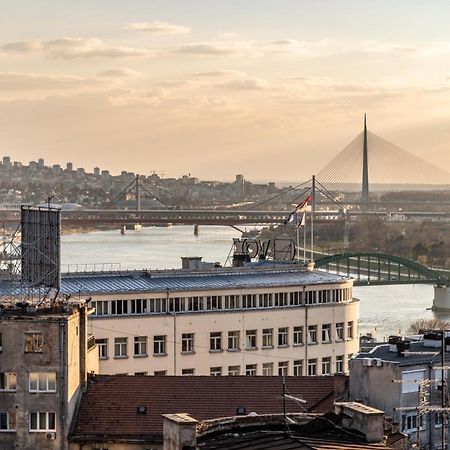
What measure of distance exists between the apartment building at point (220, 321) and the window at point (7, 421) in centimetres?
685

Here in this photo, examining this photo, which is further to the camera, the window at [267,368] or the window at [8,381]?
the window at [267,368]

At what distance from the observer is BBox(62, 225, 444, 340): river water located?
134 feet

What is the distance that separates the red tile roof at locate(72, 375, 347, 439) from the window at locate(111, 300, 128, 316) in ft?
23.0

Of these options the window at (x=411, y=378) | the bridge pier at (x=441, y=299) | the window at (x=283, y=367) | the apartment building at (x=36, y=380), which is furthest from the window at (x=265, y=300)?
the bridge pier at (x=441, y=299)

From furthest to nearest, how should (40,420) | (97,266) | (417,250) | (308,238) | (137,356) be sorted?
(308,238) → (417,250) → (97,266) → (137,356) → (40,420)

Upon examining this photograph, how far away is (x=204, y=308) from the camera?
23.2m

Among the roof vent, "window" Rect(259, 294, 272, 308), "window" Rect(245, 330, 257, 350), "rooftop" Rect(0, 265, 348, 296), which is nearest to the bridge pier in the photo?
"rooftop" Rect(0, 265, 348, 296)

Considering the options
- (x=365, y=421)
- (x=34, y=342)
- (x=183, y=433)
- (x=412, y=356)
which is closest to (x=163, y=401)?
(x=34, y=342)

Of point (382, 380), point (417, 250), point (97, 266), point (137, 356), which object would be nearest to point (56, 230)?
point (382, 380)

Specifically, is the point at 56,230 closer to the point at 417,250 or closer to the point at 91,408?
the point at 91,408

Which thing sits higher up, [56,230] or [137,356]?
[56,230]

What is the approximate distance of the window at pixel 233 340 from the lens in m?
23.2

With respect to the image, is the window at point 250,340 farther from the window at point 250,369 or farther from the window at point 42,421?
the window at point 42,421

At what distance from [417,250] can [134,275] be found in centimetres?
4948
